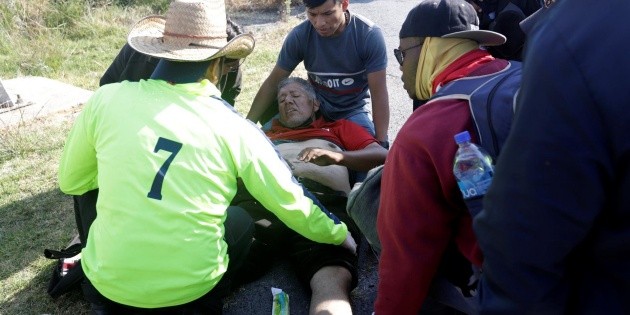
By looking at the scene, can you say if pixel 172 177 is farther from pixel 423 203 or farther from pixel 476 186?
pixel 476 186

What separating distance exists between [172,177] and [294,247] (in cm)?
110

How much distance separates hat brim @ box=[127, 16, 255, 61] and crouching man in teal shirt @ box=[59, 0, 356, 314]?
1 cm

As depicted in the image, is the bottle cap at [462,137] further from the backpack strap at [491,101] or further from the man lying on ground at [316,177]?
the man lying on ground at [316,177]

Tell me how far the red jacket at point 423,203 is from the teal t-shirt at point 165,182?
69cm

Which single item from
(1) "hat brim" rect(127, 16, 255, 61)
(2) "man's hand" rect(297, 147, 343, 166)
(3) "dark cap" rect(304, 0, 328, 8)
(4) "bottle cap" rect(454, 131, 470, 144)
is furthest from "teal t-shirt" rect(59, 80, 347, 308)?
(3) "dark cap" rect(304, 0, 328, 8)

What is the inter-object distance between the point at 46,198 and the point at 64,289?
134 centimetres

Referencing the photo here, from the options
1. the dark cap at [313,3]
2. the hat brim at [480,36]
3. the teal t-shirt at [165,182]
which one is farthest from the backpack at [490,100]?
the dark cap at [313,3]

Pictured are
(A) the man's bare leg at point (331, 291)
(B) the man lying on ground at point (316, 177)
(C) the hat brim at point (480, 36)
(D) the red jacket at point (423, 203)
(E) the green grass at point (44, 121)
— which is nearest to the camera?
(D) the red jacket at point (423, 203)

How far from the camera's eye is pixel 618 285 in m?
1.16

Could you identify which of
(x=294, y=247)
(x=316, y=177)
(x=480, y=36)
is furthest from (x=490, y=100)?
(x=316, y=177)

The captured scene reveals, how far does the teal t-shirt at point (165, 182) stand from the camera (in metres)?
2.25

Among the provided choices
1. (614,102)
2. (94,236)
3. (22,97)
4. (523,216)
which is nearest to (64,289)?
(94,236)

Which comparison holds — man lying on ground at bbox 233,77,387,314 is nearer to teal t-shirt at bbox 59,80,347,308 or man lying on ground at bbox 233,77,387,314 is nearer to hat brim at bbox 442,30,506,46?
teal t-shirt at bbox 59,80,347,308

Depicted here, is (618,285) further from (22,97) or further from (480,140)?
(22,97)
